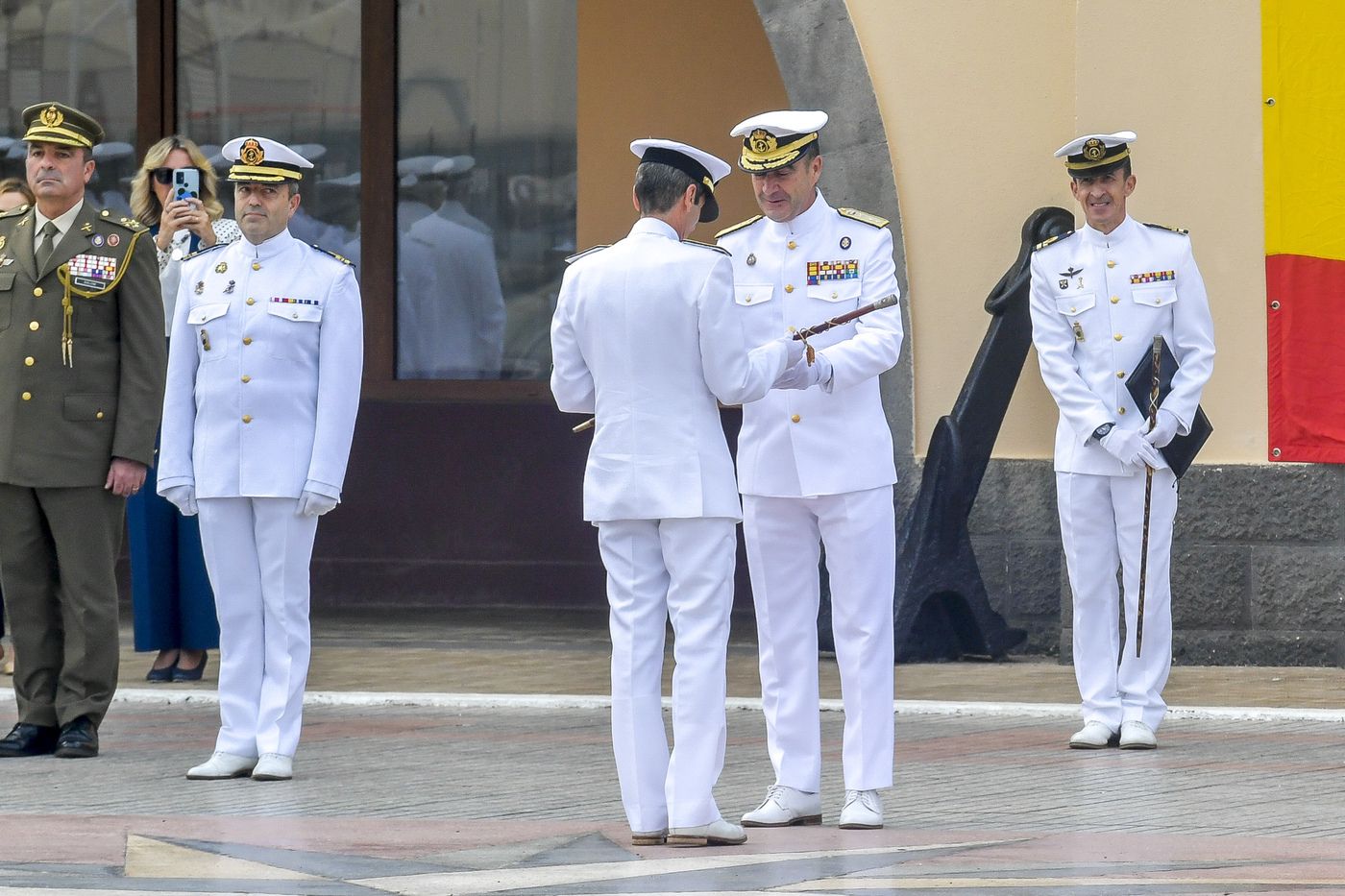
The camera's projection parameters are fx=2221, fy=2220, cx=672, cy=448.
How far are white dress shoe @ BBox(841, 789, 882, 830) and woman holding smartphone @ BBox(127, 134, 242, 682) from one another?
A: 12.6 ft

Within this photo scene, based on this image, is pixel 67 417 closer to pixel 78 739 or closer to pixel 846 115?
pixel 78 739

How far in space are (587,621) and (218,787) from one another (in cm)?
535

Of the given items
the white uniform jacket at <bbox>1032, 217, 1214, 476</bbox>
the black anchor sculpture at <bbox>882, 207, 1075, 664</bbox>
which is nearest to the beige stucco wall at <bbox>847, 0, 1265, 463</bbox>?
the black anchor sculpture at <bbox>882, 207, 1075, 664</bbox>

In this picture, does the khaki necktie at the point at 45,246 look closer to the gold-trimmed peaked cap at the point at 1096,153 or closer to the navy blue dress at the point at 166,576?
the navy blue dress at the point at 166,576

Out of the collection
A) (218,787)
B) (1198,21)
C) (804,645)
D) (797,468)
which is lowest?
(218,787)

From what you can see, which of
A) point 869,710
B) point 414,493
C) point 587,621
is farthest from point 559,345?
point 414,493

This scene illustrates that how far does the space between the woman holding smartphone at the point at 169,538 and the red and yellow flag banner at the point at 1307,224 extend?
175 inches

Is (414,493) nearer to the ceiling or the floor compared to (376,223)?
nearer to the floor

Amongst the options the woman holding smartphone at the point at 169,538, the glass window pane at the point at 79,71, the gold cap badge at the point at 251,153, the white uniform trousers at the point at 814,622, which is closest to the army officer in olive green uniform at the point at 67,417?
the gold cap badge at the point at 251,153

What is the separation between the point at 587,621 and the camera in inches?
466

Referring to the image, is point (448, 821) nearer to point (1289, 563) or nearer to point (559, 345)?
point (559, 345)

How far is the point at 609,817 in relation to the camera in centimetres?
596

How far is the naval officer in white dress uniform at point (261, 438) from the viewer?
678cm

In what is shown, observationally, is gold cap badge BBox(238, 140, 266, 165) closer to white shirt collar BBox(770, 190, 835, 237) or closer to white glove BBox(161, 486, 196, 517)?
white glove BBox(161, 486, 196, 517)
